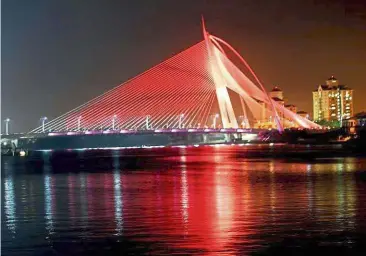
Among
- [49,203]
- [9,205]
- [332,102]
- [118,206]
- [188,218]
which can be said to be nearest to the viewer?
[188,218]

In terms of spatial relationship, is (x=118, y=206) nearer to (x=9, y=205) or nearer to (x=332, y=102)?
(x=9, y=205)

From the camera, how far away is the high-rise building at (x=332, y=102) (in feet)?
458

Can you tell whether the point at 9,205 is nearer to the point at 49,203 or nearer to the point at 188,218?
the point at 49,203

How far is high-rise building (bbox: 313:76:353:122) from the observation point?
458ft

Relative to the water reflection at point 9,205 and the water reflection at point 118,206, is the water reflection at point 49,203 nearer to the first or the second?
the water reflection at point 9,205

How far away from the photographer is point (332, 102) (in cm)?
14138

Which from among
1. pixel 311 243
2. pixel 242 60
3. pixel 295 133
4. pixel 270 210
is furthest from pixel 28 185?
pixel 295 133

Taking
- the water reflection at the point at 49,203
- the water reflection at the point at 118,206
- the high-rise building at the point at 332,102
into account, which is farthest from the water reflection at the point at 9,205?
the high-rise building at the point at 332,102

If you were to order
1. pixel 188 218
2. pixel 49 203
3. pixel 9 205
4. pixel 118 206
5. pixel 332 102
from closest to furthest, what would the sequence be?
pixel 188 218, pixel 118 206, pixel 9 205, pixel 49 203, pixel 332 102

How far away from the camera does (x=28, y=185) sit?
24.2 metres

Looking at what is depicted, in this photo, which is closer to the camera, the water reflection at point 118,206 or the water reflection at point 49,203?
the water reflection at point 118,206

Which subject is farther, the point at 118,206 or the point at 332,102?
the point at 332,102

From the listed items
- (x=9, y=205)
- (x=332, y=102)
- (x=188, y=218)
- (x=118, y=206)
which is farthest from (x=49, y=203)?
(x=332, y=102)

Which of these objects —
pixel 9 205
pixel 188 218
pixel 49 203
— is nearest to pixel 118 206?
pixel 49 203
